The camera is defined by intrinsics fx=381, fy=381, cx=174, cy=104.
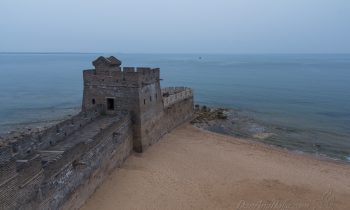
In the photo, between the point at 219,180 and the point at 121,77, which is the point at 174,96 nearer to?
the point at 121,77

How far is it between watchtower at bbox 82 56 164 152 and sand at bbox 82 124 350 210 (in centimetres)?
192

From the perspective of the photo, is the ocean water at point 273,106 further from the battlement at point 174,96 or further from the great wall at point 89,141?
the great wall at point 89,141

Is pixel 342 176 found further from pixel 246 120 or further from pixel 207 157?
pixel 246 120

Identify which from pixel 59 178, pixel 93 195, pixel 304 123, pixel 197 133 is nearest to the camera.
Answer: pixel 59 178

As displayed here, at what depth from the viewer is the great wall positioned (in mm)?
11406

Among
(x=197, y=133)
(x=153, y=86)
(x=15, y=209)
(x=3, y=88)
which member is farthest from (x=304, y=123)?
(x=3, y=88)

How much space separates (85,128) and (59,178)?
668 cm

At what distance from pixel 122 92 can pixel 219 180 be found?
757cm

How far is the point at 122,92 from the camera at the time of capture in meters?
22.3

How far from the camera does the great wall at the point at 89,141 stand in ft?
37.4

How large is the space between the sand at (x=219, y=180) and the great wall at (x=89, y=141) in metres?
0.93

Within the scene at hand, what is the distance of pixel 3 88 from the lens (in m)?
70.8

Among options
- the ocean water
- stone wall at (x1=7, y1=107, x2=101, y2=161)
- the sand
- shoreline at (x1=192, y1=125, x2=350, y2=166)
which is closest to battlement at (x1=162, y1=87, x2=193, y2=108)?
the sand

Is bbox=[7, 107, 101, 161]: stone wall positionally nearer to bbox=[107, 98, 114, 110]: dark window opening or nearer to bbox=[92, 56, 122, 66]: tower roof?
bbox=[107, 98, 114, 110]: dark window opening
